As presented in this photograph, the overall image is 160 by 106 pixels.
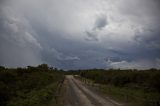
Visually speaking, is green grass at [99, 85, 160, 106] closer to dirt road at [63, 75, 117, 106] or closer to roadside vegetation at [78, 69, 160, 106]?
roadside vegetation at [78, 69, 160, 106]

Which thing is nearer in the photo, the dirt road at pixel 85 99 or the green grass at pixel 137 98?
the dirt road at pixel 85 99

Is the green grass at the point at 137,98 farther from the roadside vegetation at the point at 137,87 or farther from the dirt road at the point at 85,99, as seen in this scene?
the dirt road at the point at 85,99

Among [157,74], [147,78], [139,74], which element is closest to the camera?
[157,74]

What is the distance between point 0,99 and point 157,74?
26447mm

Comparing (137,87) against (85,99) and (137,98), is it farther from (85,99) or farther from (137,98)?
(85,99)

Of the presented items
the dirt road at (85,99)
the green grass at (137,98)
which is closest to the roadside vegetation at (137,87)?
the green grass at (137,98)

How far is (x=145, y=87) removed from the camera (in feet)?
143

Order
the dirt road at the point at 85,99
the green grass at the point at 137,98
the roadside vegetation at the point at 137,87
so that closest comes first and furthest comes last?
the dirt road at the point at 85,99 < the green grass at the point at 137,98 < the roadside vegetation at the point at 137,87

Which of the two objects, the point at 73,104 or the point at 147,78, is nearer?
the point at 73,104

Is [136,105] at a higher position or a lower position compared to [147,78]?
lower

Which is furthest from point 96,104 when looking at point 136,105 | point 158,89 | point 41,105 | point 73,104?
point 158,89

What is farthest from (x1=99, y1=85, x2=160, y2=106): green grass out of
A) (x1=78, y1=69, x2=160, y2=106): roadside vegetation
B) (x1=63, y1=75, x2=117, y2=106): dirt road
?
(x1=63, y1=75, x2=117, y2=106): dirt road

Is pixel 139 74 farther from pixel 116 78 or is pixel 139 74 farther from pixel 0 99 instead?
pixel 0 99

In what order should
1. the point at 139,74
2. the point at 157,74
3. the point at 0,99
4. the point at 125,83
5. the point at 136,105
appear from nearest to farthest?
1. the point at 136,105
2. the point at 0,99
3. the point at 157,74
4. the point at 139,74
5. the point at 125,83
